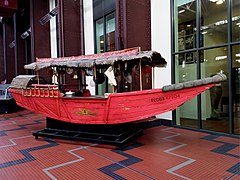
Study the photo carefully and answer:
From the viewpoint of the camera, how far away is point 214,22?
5562mm

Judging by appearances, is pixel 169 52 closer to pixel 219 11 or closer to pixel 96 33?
pixel 219 11

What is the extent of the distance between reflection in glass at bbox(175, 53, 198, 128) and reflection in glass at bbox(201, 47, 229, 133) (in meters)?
0.26

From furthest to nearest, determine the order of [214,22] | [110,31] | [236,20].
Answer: [110,31] → [214,22] → [236,20]

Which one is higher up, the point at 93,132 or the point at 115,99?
the point at 115,99

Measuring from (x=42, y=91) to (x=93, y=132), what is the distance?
Result: 169 centimetres

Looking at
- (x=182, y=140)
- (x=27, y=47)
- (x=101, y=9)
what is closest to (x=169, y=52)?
(x=182, y=140)

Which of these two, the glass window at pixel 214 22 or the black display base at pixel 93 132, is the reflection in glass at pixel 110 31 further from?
the black display base at pixel 93 132

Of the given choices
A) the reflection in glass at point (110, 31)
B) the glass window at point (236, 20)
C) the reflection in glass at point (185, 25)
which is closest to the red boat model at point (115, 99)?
the reflection in glass at point (185, 25)

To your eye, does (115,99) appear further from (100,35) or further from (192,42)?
(100,35)

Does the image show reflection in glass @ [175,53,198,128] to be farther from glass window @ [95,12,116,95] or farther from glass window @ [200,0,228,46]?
glass window @ [95,12,116,95]

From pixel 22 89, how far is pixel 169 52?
14.4 feet

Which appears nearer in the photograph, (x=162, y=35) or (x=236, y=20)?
(x=236, y=20)

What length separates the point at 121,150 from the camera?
4.20 metres

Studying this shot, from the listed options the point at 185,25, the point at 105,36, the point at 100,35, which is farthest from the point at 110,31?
the point at 185,25
